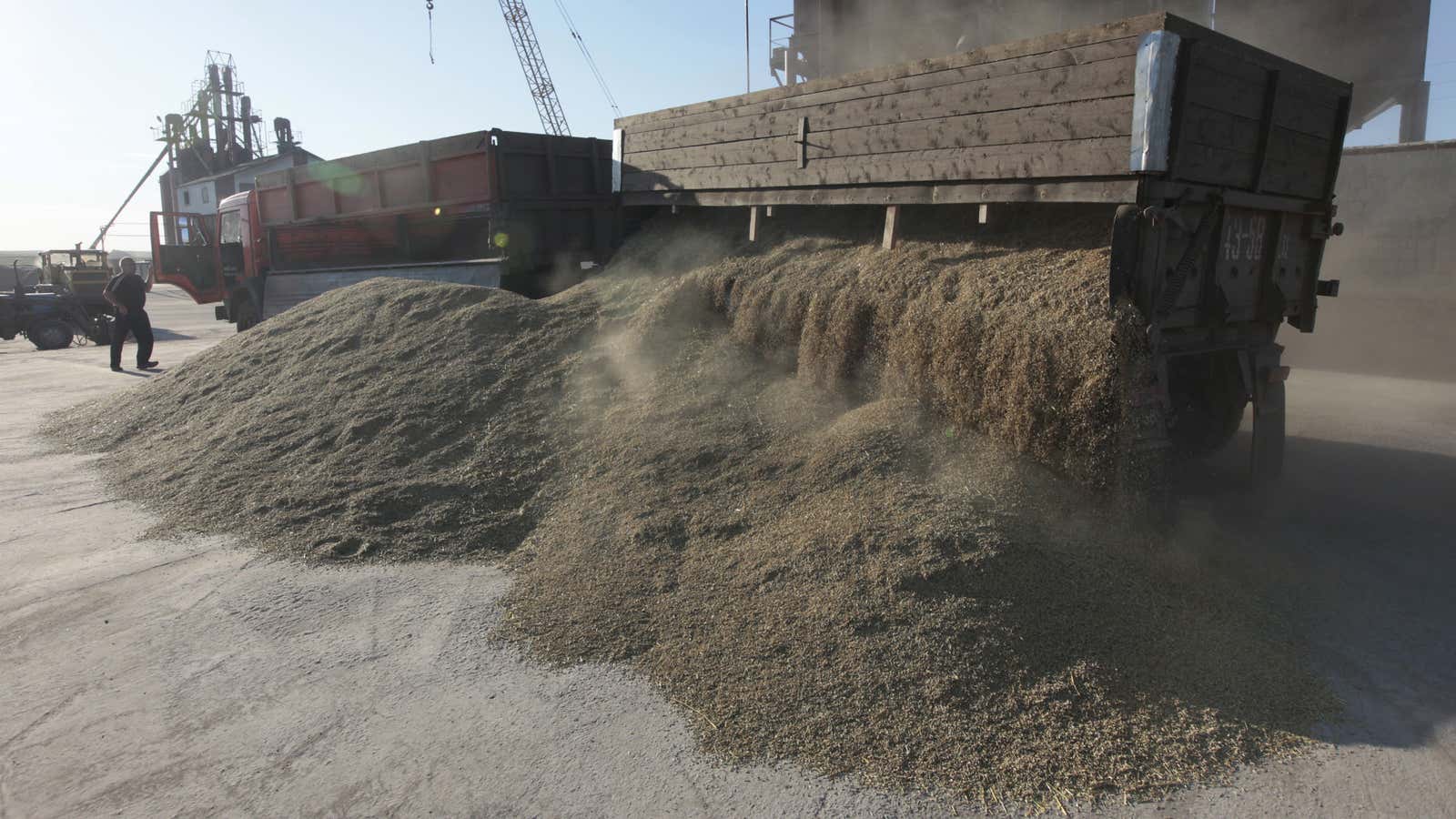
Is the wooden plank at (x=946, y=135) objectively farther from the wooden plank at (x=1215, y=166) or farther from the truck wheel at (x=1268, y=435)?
the truck wheel at (x=1268, y=435)

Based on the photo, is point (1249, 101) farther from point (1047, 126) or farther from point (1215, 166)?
point (1047, 126)

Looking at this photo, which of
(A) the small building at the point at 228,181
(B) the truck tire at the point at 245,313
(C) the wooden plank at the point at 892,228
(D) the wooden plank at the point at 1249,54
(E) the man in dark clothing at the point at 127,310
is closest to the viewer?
(D) the wooden plank at the point at 1249,54

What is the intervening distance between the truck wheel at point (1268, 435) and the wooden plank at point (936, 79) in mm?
2808

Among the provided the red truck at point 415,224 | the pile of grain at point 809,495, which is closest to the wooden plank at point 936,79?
the pile of grain at point 809,495

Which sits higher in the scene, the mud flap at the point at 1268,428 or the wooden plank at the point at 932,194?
the wooden plank at the point at 932,194

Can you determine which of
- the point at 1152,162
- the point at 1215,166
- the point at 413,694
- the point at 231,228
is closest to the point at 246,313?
the point at 231,228

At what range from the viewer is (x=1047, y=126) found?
Result: 525 centimetres

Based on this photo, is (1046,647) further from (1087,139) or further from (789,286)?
(789,286)

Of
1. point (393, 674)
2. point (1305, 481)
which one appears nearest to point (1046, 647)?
point (393, 674)

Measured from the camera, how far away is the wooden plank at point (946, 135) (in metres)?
4.94

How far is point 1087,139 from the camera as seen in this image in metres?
5.00

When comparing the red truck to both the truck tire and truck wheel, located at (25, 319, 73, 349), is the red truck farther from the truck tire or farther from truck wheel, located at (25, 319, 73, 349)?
truck wheel, located at (25, 319, 73, 349)

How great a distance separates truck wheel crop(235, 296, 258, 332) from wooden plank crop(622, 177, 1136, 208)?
10502 millimetres

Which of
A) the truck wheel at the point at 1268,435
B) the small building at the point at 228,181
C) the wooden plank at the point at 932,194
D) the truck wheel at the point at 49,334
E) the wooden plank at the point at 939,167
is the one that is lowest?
the truck wheel at the point at 49,334
